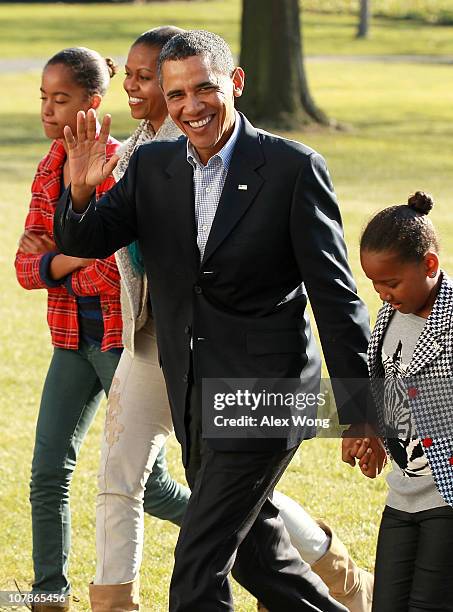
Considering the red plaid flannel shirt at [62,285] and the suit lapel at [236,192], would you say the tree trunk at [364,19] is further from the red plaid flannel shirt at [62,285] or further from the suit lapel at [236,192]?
the suit lapel at [236,192]

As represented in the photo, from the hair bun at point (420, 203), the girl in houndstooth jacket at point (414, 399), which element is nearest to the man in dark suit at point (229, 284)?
the girl in houndstooth jacket at point (414, 399)

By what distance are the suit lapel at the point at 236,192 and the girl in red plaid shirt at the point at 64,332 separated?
93 centimetres

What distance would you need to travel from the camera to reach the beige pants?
4590 millimetres

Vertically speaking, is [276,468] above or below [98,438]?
above

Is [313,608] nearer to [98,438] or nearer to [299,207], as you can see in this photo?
[299,207]

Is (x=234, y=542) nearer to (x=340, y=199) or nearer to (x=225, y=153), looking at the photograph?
(x=225, y=153)

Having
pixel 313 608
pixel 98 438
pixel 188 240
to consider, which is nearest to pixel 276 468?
pixel 313 608

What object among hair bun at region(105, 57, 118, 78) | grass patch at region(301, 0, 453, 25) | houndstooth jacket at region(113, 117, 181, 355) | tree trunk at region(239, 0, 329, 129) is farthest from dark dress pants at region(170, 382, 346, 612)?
grass patch at region(301, 0, 453, 25)

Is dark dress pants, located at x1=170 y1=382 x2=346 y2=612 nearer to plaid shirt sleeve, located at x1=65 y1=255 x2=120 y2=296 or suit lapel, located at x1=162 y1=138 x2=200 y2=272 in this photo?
suit lapel, located at x1=162 y1=138 x2=200 y2=272

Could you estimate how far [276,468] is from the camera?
4.10 meters

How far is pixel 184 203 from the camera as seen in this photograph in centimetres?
415

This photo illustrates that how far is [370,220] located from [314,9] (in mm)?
56446

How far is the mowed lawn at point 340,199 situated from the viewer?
590cm

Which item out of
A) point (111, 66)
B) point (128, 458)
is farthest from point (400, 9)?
point (128, 458)
